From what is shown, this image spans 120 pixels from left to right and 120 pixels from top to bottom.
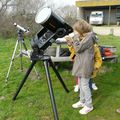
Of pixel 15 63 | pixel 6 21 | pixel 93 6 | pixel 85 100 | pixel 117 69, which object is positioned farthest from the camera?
pixel 93 6

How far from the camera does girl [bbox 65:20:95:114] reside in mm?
4406

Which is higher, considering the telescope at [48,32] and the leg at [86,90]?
the telescope at [48,32]

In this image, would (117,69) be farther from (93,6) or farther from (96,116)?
(93,6)

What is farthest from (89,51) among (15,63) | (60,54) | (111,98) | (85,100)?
(15,63)

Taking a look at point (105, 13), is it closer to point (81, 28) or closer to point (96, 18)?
point (96, 18)

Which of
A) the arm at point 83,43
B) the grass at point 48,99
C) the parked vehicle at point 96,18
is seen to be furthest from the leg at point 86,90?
the parked vehicle at point 96,18

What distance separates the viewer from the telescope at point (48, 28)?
161 inches

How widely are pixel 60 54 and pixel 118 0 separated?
25.3 meters

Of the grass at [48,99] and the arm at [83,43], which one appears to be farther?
the grass at [48,99]

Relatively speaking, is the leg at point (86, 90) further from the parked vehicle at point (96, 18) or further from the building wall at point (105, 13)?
the building wall at point (105, 13)

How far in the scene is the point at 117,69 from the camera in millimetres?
7441

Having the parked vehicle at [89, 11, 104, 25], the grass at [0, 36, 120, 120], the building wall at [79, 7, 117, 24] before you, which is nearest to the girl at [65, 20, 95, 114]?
the grass at [0, 36, 120, 120]

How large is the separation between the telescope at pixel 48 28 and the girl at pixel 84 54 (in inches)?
8.9

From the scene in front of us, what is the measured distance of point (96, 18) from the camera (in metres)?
31.9
